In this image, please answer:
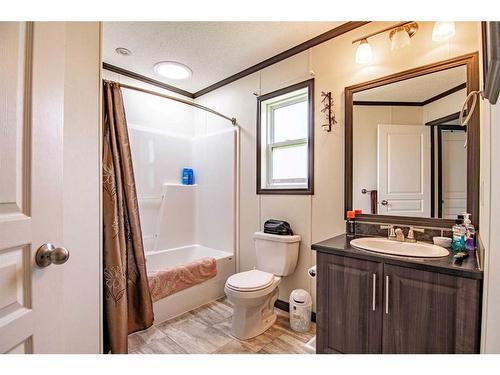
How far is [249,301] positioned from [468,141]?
5.67 feet

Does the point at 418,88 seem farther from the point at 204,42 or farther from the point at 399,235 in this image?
the point at 204,42

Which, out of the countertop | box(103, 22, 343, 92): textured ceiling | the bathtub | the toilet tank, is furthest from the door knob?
box(103, 22, 343, 92): textured ceiling

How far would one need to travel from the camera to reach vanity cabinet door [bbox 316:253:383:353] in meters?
1.25

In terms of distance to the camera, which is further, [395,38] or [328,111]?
[328,111]

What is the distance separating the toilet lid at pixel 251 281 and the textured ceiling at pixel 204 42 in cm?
200

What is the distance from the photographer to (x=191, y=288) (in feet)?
7.32

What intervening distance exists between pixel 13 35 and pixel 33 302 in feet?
2.41

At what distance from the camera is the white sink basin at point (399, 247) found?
1.31 m

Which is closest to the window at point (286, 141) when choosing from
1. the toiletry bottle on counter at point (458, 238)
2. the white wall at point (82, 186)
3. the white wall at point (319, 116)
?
the white wall at point (319, 116)

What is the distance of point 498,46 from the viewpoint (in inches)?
20.8

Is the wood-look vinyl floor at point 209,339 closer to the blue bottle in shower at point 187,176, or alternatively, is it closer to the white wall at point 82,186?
the white wall at point 82,186

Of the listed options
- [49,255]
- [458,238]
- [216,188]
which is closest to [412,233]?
[458,238]
